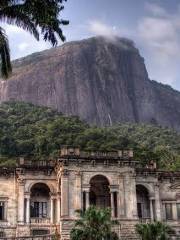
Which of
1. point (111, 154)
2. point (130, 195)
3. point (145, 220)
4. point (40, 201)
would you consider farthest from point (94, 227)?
point (40, 201)

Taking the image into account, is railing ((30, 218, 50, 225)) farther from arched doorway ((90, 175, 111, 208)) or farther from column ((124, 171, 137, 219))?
column ((124, 171, 137, 219))

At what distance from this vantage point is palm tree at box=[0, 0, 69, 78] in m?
20.8

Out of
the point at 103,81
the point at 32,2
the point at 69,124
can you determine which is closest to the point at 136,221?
the point at 32,2

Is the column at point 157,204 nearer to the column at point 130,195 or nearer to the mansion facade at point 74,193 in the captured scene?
the mansion facade at point 74,193

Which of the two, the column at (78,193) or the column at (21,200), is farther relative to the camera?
the column at (21,200)

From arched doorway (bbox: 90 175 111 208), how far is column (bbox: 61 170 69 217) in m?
4.19

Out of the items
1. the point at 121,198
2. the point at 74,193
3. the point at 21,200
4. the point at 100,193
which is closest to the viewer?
the point at 74,193

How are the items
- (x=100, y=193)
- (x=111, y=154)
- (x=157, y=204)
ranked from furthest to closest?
(x=100, y=193) < (x=157, y=204) < (x=111, y=154)

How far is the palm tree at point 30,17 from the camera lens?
20781 mm

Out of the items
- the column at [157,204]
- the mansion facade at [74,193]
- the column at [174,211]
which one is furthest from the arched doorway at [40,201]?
the column at [174,211]

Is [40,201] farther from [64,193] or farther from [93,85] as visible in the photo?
[93,85]

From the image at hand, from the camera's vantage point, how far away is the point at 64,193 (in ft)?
144

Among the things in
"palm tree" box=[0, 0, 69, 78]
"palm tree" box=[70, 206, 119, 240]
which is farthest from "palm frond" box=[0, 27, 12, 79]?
"palm tree" box=[70, 206, 119, 240]

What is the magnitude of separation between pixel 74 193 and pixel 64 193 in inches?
40.4
